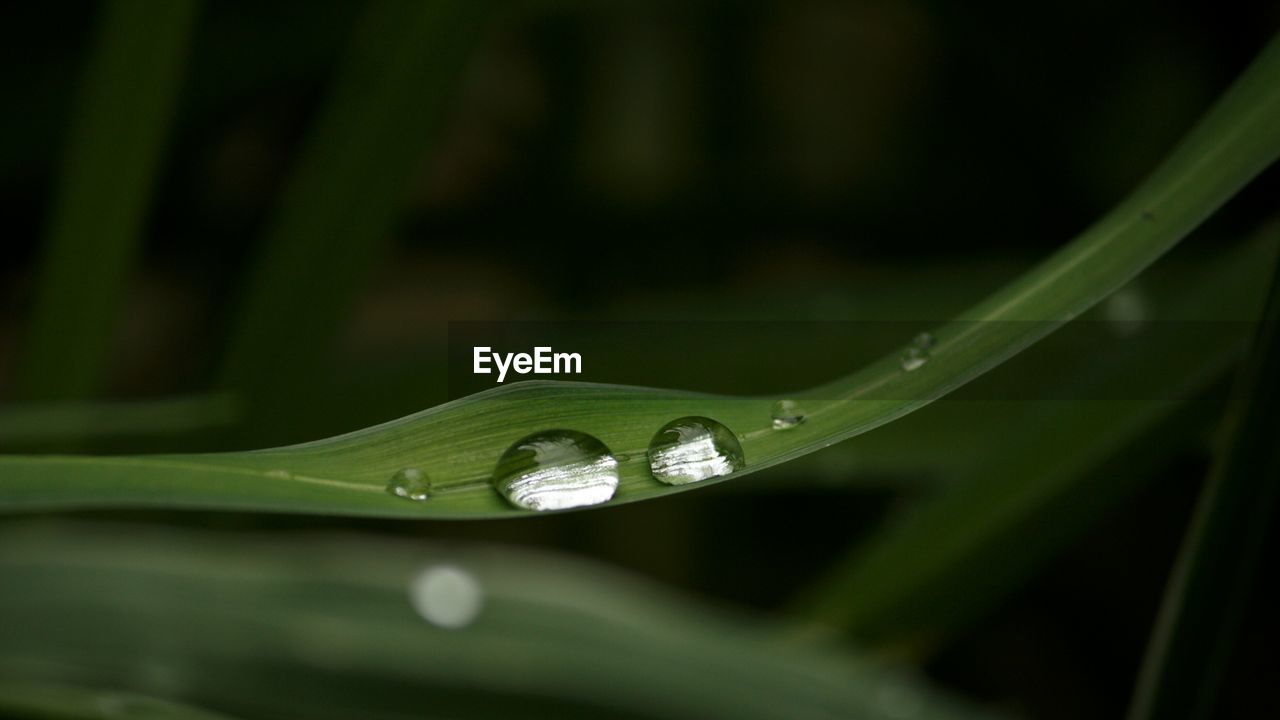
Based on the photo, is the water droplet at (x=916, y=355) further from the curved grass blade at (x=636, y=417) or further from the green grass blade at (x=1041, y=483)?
the green grass blade at (x=1041, y=483)

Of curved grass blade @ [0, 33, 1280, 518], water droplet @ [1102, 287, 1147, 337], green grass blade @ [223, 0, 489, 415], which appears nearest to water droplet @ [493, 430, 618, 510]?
curved grass blade @ [0, 33, 1280, 518]

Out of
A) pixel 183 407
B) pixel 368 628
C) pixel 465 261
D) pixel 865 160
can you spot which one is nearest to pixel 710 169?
pixel 865 160

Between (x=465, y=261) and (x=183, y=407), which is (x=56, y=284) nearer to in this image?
(x=183, y=407)

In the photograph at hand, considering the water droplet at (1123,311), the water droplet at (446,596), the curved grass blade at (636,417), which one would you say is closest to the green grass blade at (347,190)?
the water droplet at (446,596)

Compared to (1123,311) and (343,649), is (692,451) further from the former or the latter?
(1123,311)

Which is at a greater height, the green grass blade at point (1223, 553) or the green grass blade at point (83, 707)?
the green grass blade at point (1223, 553)

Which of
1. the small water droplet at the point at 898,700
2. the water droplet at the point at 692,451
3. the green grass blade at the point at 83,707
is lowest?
the green grass blade at the point at 83,707
